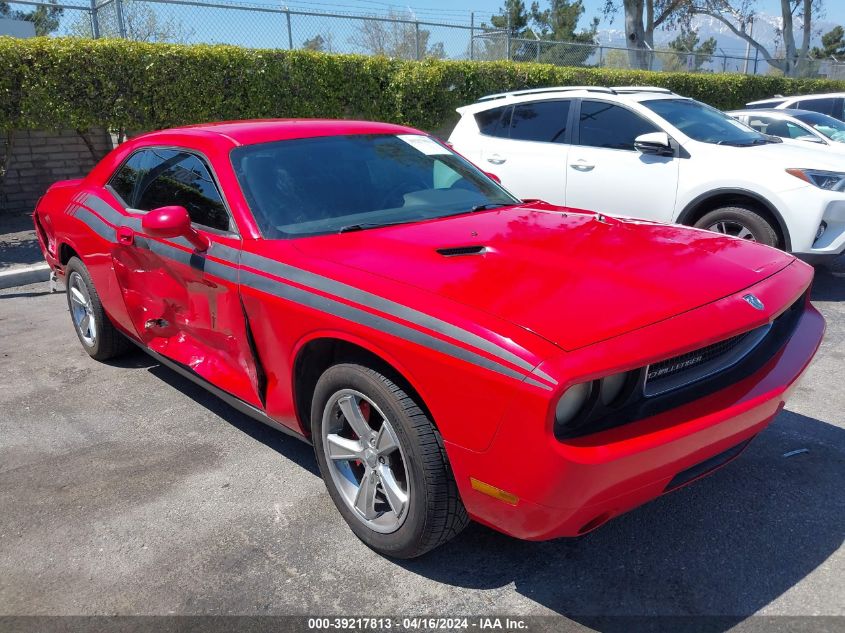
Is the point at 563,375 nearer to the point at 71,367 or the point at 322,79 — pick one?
the point at 71,367

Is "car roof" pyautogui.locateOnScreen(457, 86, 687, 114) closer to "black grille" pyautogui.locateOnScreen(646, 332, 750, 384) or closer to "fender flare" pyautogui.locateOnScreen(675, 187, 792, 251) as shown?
"fender flare" pyautogui.locateOnScreen(675, 187, 792, 251)

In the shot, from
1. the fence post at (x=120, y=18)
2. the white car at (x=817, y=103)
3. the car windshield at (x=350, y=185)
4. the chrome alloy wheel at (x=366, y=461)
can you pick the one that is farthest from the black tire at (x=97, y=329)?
the white car at (x=817, y=103)

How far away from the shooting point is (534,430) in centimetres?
213

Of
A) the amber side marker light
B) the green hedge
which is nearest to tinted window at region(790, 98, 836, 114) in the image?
the green hedge

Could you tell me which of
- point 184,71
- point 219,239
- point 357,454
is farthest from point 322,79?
point 357,454

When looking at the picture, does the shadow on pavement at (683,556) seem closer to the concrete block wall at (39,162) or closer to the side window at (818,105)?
the concrete block wall at (39,162)

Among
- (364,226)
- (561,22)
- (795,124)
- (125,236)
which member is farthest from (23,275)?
(561,22)

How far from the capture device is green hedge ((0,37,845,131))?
8641 millimetres

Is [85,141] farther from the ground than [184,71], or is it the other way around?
[184,71]

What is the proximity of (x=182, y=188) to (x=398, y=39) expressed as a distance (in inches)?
468

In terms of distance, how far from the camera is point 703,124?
680 cm

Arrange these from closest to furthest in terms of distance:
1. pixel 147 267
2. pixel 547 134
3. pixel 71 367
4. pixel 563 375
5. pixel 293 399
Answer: pixel 563 375
pixel 293 399
pixel 147 267
pixel 71 367
pixel 547 134

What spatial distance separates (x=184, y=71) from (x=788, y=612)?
9.47 m

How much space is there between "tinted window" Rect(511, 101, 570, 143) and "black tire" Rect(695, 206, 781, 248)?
1.64 m
